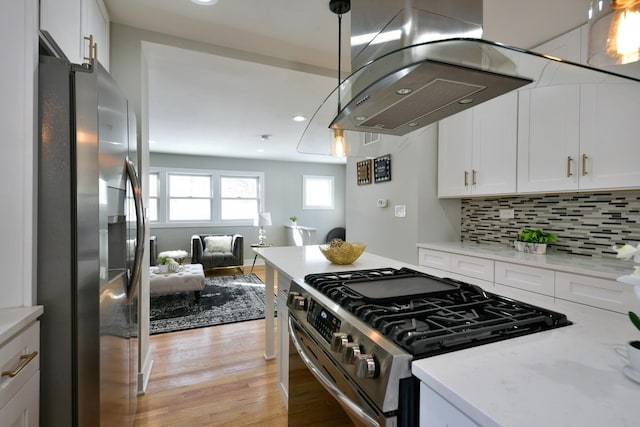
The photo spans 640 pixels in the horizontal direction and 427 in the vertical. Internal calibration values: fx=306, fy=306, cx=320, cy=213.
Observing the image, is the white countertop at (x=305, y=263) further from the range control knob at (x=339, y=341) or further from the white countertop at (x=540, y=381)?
the white countertop at (x=540, y=381)

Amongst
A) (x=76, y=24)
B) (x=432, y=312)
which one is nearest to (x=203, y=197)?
(x=76, y=24)

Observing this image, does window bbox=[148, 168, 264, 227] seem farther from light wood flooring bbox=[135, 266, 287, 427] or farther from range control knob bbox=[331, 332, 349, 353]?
range control knob bbox=[331, 332, 349, 353]

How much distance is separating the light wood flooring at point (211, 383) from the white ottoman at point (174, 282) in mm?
788

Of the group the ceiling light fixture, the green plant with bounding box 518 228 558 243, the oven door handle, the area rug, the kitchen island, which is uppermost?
the ceiling light fixture

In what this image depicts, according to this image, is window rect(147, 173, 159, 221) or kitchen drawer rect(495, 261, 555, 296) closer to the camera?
kitchen drawer rect(495, 261, 555, 296)

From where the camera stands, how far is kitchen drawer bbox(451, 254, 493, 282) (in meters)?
2.25

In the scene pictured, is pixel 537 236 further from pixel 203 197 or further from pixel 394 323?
pixel 203 197

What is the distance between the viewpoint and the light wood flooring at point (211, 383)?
6.01ft

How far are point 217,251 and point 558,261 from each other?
5.19 meters

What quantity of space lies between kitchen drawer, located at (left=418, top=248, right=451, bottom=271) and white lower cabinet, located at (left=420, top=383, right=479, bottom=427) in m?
2.08

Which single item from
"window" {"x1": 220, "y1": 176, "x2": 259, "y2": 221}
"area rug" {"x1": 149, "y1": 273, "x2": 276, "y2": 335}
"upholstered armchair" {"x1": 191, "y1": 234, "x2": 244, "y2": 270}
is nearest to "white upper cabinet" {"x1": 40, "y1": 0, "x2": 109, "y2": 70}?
"area rug" {"x1": 149, "y1": 273, "x2": 276, "y2": 335}

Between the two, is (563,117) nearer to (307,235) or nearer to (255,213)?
(307,235)

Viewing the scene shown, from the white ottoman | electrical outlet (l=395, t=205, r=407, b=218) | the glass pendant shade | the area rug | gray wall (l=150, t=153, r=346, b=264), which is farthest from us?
gray wall (l=150, t=153, r=346, b=264)

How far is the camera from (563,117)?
2041 millimetres
